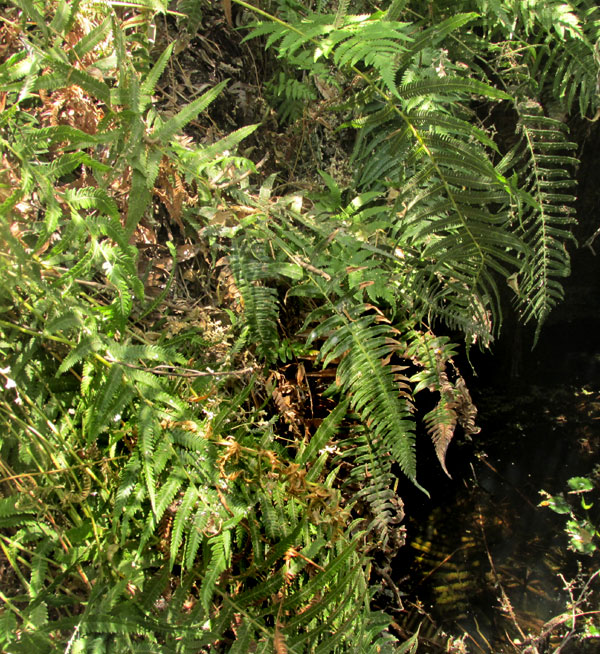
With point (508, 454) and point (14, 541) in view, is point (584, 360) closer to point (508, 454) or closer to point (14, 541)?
point (508, 454)

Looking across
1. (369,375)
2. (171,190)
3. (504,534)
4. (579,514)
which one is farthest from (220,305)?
(579,514)

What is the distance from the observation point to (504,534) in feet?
6.03

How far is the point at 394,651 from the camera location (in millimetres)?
1292

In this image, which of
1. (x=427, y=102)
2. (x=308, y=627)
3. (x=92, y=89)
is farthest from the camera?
(x=427, y=102)

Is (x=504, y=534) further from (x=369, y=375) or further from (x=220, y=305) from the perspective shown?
(x=220, y=305)

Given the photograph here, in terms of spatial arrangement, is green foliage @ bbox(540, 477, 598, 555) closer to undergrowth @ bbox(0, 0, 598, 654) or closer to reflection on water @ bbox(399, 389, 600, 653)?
reflection on water @ bbox(399, 389, 600, 653)

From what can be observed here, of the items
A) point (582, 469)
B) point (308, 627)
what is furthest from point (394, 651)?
point (582, 469)

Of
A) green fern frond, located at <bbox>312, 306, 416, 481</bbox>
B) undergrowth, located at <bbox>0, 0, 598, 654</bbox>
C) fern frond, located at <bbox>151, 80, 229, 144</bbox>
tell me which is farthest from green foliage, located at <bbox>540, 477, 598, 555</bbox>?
fern frond, located at <bbox>151, 80, 229, 144</bbox>

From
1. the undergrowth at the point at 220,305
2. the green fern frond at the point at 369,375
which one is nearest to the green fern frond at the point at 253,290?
the undergrowth at the point at 220,305

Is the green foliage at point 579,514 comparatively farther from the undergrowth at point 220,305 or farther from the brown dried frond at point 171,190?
the brown dried frond at point 171,190

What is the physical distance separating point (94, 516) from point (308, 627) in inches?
20.1

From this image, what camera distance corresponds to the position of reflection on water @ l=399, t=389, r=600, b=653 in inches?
67.6

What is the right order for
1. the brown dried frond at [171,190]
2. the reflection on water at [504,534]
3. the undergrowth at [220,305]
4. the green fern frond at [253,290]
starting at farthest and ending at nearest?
1. the reflection on water at [504,534]
2. the green fern frond at [253,290]
3. the brown dried frond at [171,190]
4. the undergrowth at [220,305]

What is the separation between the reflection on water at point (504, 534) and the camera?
1.72 metres
